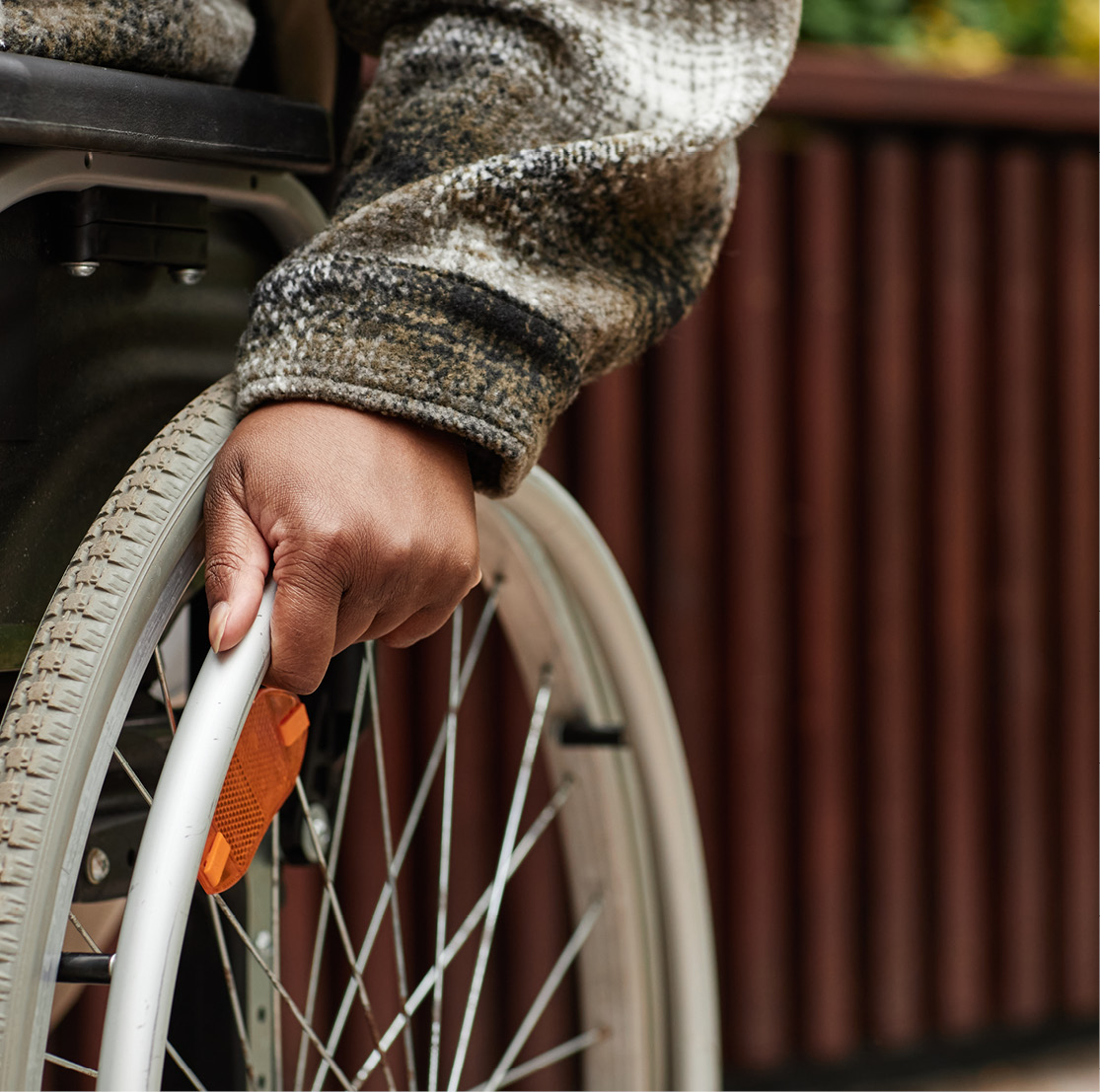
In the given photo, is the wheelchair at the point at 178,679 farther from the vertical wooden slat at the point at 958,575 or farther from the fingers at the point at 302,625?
the vertical wooden slat at the point at 958,575

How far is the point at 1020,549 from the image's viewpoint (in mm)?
1975

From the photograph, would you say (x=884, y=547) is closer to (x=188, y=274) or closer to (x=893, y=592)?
(x=893, y=592)

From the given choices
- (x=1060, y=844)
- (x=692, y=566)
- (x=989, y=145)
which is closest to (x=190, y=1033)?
(x=692, y=566)

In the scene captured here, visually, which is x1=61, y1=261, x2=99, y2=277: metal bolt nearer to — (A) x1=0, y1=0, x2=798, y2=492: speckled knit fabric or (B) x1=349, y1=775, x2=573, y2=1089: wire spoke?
(A) x1=0, y1=0, x2=798, y2=492: speckled knit fabric

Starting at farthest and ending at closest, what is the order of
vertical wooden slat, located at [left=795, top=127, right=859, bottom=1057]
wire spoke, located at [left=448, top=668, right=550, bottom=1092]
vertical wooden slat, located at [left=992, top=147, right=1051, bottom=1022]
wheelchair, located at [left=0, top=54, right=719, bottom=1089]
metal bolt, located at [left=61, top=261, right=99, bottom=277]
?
vertical wooden slat, located at [left=992, top=147, right=1051, bottom=1022]
vertical wooden slat, located at [left=795, top=127, right=859, bottom=1057]
wire spoke, located at [left=448, top=668, right=550, bottom=1092]
metal bolt, located at [left=61, top=261, right=99, bottom=277]
wheelchair, located at [left=0, top=54, right=719, bottom=1089]

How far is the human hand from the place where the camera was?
0.52 meters

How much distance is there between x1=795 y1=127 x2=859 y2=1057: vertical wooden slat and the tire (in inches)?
40.2

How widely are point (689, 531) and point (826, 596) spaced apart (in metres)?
0.24

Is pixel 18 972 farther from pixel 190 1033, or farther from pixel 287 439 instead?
pixel 190 1033

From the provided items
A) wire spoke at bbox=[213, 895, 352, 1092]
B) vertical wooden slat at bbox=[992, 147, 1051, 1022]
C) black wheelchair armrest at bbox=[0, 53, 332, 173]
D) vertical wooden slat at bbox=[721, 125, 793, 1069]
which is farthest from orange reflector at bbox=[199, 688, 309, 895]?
vertical wooden slat at bbox=[992, 147, 1051, 1022]

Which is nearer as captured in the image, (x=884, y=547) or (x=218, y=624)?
(x=218, y=624)

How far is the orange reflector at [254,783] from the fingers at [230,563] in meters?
0.05

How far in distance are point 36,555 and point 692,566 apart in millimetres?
1286

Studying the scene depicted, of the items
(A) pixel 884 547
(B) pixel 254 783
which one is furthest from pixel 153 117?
(A) pixel 884 547
